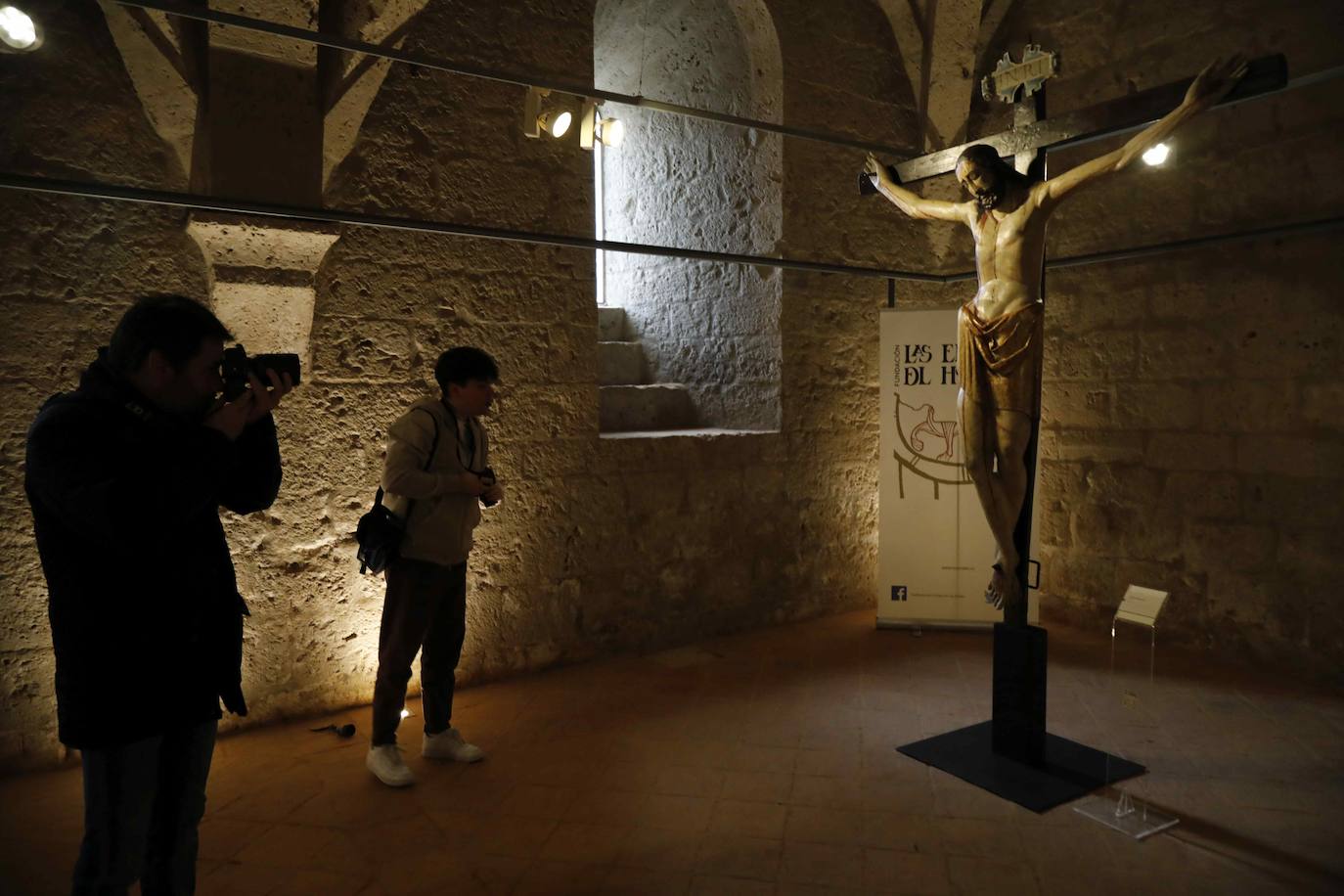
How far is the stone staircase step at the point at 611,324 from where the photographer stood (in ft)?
19.4

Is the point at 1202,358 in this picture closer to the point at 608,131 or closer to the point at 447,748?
the point at 608,131

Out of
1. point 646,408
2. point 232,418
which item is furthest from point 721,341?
point 232,418

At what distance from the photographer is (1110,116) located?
114 inches

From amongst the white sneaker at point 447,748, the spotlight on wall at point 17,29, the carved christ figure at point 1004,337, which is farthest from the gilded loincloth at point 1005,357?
the spotlight on wall at point 17,29

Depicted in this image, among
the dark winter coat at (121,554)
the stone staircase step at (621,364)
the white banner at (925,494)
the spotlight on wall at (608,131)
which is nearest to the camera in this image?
the dark winter coat at (121,554)

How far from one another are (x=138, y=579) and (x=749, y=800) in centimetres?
206

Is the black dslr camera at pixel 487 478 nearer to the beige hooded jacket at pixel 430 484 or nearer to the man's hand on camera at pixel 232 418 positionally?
the beige hooded jacket at pixel 430 484

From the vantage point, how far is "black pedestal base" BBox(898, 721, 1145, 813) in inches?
117

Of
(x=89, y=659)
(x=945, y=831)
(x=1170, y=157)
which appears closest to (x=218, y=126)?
(x=89, y=659)

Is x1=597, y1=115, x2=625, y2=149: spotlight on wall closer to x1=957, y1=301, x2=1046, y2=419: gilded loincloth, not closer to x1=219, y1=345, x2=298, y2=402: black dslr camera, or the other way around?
x1=957, y1=301, x2=1046, y2=419: gilded loincloth

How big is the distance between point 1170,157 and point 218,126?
4.57 m

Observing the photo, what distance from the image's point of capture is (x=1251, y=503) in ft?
14.6

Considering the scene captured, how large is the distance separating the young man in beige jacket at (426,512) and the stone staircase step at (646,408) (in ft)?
6.57

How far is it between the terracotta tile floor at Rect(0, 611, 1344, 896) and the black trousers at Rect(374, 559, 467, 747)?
24 centimetres
